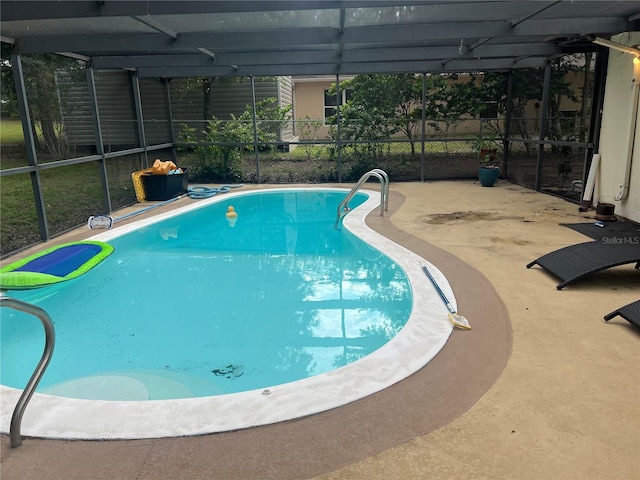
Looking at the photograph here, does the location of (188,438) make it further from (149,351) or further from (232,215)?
(232,215)

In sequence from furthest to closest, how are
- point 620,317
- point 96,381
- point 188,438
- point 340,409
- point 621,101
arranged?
point 621,101, point 620,317, point 96,381, point 340,409, point 188,438

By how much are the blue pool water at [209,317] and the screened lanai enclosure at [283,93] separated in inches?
78.8

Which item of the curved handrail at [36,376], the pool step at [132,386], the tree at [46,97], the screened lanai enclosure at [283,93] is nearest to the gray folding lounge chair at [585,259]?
the screened lanai enclosure at [283,93]

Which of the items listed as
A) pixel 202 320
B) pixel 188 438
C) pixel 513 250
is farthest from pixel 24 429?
pixel 513 250

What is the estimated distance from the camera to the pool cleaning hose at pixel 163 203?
23.3ft

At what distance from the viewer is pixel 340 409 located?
2418 mm

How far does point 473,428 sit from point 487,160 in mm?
9050

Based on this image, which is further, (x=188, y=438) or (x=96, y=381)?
(x=96, y=381)

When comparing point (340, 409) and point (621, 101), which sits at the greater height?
point (621, 101)

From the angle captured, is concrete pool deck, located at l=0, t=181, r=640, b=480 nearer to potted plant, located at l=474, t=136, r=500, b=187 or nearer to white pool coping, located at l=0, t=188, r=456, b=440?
white pool coping, located at l=0, t=188, r=456, b=440

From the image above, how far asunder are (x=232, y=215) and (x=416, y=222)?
348 centimetres

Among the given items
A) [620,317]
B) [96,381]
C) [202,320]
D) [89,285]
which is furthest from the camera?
[89,285]

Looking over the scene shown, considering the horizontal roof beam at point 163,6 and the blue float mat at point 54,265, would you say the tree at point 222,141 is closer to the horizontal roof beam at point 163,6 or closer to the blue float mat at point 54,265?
the blue float mat at point 54,265

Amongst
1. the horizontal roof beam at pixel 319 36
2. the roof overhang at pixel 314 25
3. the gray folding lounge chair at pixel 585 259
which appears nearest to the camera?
the gray folding lounge chair at pixel 585 259
